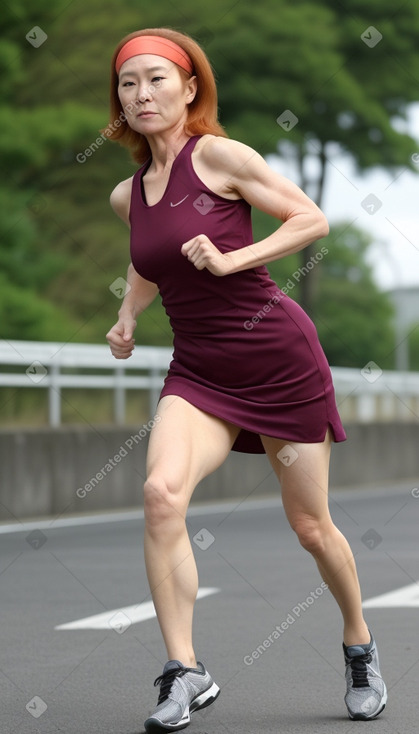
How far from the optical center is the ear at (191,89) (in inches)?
203

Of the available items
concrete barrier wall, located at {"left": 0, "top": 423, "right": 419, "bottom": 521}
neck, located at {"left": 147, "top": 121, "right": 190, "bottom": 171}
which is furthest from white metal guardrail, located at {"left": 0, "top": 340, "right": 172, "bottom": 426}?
neck, located at {"left": 147, "top": 121, "right": 190, "bottom": 171}

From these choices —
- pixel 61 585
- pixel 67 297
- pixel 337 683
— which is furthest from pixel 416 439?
pixel 337 683

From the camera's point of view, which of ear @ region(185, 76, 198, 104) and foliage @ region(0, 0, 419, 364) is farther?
foliage @ region(0, 0, 419, 364)

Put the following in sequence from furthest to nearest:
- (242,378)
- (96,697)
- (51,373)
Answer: (51,373)
(96,697)
(242,378)

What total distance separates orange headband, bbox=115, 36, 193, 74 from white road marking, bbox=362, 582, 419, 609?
3.74m

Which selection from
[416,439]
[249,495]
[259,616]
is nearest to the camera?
[259,616]

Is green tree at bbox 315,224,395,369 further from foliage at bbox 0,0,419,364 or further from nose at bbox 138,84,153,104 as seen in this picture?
nose at bbox 138,84,153,104

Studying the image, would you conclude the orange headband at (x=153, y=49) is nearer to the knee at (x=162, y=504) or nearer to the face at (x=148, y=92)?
the face at (x=148, y=92)

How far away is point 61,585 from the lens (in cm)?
909

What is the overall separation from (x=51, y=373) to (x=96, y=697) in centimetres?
972

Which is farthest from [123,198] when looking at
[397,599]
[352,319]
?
Answer: [352,319]

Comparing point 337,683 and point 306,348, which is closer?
point 306,348

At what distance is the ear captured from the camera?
516 centimetres

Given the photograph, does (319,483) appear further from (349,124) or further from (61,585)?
(349,124)
